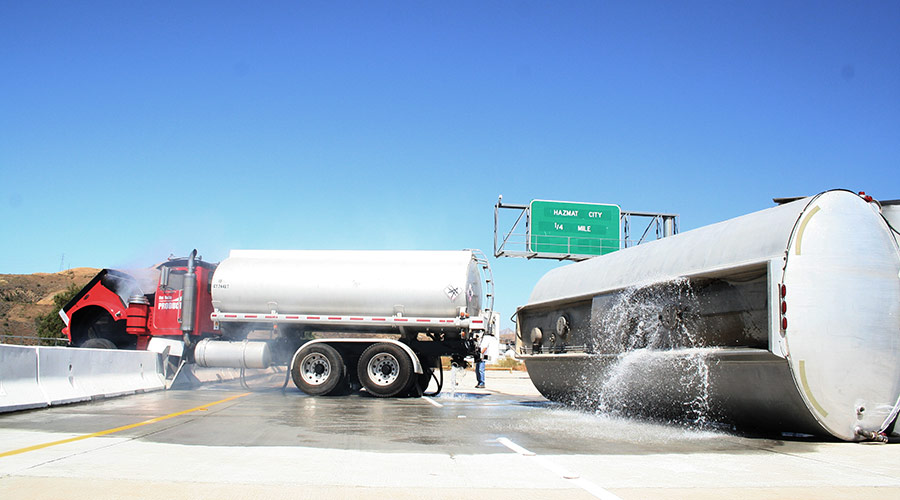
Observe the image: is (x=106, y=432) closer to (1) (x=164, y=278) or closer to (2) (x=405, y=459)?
(2) (x=405, y=459)

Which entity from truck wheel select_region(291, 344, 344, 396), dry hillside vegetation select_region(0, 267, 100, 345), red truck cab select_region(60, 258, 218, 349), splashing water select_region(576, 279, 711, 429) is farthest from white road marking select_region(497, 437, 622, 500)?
dry hillside vegetation select_region(0, 267, 100, 345)

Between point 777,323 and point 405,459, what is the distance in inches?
172

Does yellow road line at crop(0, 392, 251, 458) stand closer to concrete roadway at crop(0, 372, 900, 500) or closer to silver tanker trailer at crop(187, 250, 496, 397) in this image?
concrete roadway at crop(0, 372, 900, 500)

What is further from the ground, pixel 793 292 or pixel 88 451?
pixel 793 292

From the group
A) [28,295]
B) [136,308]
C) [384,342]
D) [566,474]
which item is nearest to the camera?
[566,474]

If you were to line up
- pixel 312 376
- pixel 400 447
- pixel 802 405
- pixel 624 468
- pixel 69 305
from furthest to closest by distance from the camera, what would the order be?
pixel 69 305 → pixel 312 376 → pixel 802 405 → pixel 400 447 → pixel 624 468

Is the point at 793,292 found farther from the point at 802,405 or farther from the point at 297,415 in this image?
the point at 297,415

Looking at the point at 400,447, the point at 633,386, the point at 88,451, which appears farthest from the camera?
the point at 633,386

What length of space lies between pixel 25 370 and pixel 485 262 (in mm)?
9181

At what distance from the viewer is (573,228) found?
27.3 meters

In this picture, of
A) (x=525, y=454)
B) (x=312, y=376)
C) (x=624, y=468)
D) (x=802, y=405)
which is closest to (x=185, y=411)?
(x=312, y=376)

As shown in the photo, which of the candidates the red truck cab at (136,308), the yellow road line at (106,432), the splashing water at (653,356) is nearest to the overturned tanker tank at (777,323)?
the splashing water at (653,356)

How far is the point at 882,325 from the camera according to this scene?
8500mm

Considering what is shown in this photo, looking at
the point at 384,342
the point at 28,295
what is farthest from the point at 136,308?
the point at 28,295
